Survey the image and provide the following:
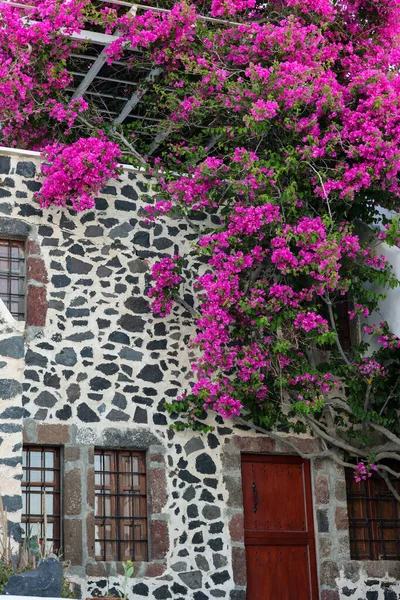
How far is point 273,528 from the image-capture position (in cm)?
1202

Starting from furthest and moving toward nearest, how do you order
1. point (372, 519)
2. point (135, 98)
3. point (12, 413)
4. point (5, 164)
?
point (135, 98) < point (372, 519) < point (5, 164) < point (12, 413)

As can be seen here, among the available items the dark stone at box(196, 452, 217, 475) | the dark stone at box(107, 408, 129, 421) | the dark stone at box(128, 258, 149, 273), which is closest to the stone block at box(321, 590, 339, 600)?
the dark stone at box(196, 452, 217, 475)

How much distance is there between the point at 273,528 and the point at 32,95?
5533 millimetres

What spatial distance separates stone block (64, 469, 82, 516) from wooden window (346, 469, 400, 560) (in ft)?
10.9

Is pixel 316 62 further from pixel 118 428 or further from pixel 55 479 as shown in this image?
pixel 55 479

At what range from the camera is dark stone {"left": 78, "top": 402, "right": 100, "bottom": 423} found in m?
11.3

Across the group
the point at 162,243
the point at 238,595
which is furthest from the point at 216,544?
the point at 162,243

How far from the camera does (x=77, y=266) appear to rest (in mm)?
11805

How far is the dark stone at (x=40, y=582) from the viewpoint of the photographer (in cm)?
771

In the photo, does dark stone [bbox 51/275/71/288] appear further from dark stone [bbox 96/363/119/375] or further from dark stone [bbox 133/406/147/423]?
dark stone [bbox 133/406/147/423]

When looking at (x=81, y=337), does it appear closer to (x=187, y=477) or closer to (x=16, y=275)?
(x=16, y=275)

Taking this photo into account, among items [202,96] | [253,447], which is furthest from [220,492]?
[202,96]

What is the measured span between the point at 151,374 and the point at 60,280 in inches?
56.0

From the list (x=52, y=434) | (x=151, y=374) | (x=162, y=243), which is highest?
(x=162, y=243)
